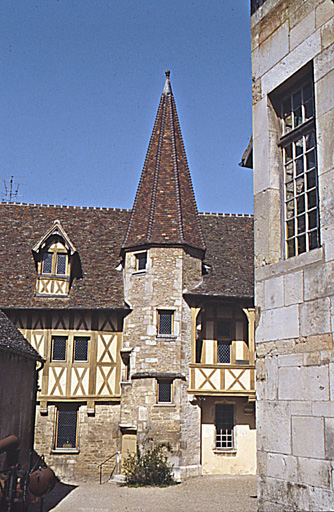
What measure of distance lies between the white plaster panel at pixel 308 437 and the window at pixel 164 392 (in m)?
12.8

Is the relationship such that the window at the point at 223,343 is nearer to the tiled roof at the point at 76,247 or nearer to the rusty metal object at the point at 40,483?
the tiled roof at the point at 76,247

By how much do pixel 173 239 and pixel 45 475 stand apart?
8619 millimetres

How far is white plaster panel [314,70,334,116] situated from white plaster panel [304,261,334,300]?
1291 mm

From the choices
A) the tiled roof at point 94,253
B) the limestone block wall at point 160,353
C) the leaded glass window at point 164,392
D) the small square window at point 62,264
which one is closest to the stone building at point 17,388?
the tiled roof at point 94,253

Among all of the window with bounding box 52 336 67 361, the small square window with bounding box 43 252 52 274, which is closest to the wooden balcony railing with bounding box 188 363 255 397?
the window with bounding box 52 336 67 361

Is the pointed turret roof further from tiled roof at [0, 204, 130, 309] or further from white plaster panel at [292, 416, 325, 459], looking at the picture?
white plaster panel at [292, 416, 325, 459]

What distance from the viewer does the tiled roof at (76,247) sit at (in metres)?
18.2

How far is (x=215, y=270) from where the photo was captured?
62.2 feet

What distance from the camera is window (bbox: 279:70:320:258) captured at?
5.15 m

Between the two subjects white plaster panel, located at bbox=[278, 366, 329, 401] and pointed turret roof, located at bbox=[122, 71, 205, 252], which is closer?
white plaster panel, located at bbox=[278, 366, 329, 401]

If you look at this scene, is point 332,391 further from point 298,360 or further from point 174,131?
point 174,131

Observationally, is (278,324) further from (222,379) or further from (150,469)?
(222,379)

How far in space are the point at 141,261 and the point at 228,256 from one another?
3.01m

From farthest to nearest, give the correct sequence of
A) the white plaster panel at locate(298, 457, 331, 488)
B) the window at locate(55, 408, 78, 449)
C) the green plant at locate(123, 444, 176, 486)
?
the window at locate(55, 408, 78, 449), the green plant at locate(123, 444, 176, 486), the white plaster panel at locate(298, 457, 331, 488)
